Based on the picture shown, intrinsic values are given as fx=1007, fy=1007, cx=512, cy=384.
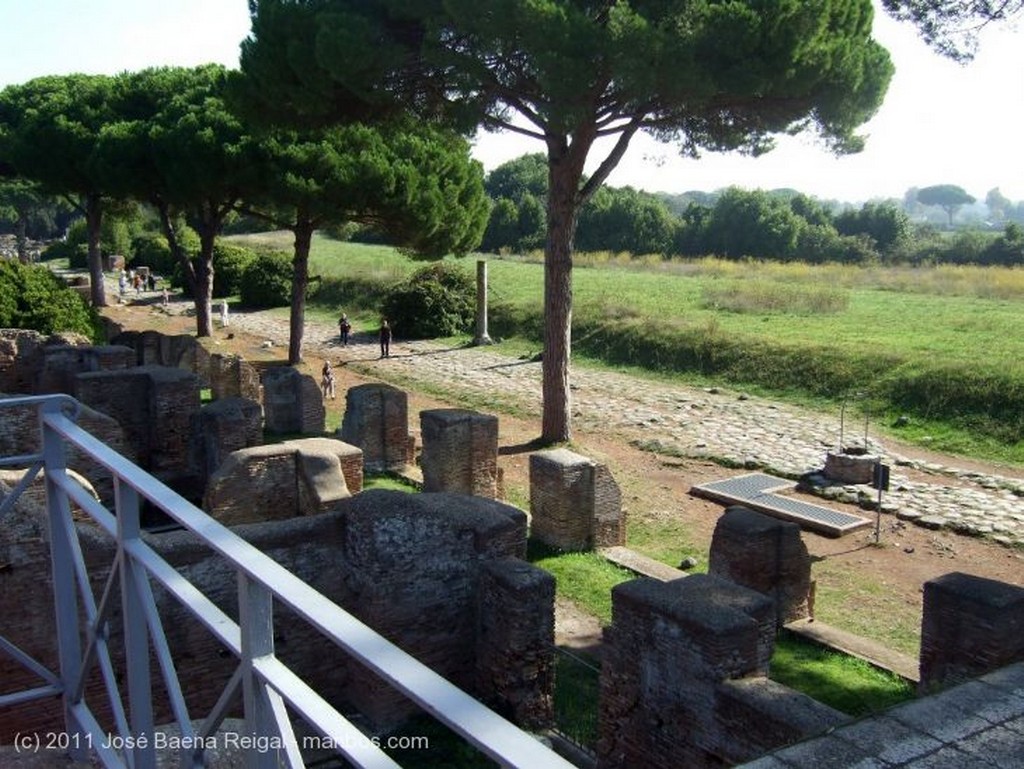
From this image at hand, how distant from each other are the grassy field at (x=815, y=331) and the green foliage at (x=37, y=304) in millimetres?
10381

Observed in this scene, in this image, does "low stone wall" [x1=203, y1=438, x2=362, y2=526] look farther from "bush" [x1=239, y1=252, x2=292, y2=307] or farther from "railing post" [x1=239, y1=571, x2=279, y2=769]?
"bush" [x1=239, y1=252, x2=292, y2=307]

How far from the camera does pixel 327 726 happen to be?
155 centimetres

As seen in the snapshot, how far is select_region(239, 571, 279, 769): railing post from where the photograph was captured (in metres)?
1.83

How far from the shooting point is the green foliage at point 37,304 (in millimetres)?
16812

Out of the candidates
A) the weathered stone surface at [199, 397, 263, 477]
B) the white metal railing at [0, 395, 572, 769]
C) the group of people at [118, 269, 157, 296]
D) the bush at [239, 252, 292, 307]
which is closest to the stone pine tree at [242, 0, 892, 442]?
the weathered stone surface at [199, 397, 263, 477]

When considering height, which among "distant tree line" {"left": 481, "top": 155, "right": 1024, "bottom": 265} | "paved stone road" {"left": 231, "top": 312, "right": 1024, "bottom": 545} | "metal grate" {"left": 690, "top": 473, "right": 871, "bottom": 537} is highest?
"distant tree line" {"left": 481, "top": 155, "right": 1024, "bottom": 265}

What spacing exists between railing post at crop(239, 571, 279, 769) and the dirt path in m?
5.97

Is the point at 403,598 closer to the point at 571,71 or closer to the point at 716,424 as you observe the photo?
the point at 571,71

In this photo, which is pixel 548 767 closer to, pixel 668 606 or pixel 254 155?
pixel 668 606

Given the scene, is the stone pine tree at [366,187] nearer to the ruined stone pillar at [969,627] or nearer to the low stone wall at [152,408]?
the low stone wall at [152,408]

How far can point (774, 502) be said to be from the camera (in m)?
11.7

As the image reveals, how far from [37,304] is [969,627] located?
1598cm

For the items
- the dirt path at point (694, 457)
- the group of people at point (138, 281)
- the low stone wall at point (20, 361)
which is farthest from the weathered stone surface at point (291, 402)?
the group of people at point (138, 281)

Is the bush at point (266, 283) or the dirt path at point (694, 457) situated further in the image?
the bush at point (266, 283)
